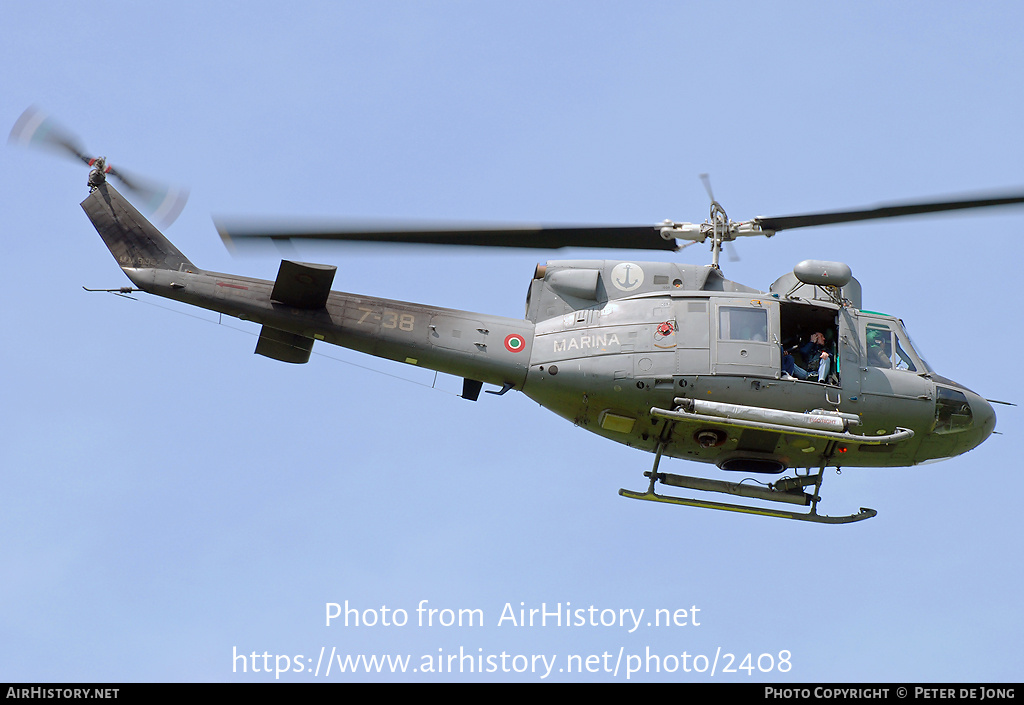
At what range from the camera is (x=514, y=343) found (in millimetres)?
20953

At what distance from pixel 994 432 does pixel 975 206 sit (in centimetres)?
481

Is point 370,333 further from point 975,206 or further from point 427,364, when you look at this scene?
point 975,206

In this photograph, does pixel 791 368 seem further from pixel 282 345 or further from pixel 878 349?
pixel 282 345

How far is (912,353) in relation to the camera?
2133 centimetres

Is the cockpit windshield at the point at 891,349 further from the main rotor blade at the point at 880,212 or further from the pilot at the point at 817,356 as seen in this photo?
the main rotor blade at the point at 880,212

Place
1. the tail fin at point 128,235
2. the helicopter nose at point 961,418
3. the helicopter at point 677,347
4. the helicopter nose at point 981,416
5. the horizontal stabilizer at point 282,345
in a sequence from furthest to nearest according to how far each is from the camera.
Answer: the tail fin at point 128,235
the horizontal stabilizer at point 282,345
the helicopter nose at point 981,416
the helicopter nose at point 961,418
the helicopter at point 677,347

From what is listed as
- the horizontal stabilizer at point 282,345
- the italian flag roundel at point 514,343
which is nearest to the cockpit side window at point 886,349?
the italian flag roundel at point 514,343

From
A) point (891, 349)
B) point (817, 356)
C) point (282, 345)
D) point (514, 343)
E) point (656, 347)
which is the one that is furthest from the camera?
point (282, 345)

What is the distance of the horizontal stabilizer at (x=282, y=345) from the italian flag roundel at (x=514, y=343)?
3576mm

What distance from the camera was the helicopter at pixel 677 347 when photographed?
2000 centimetres

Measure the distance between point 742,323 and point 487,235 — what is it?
457 centimetres

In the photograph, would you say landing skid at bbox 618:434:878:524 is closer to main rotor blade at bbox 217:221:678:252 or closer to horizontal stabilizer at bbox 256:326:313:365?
main rotor blade at bbox 217:221:678:252

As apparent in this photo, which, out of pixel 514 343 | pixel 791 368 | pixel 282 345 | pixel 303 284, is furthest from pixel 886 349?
pixel 282 345
